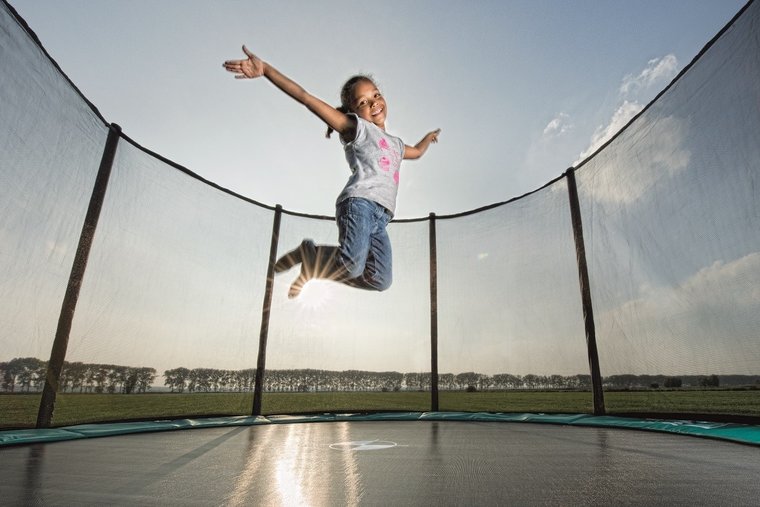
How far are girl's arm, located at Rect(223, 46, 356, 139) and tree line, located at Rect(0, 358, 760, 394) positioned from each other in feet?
6.01

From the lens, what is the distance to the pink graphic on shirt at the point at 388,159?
188cm

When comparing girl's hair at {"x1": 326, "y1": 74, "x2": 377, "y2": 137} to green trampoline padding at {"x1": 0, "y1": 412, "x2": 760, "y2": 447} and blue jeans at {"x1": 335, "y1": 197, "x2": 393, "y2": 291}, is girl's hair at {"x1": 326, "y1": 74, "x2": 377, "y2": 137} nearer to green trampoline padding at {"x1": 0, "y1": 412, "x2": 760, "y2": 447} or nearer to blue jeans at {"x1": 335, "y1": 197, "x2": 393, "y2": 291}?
blue jeans at {"x1": 335, "y1": 197, "x2": 393, "y2": 291}

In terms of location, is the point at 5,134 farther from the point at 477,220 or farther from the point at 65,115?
the point at 477,220

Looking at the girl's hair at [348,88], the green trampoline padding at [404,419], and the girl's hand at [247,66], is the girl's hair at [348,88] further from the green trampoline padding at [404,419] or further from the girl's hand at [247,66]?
the green trampoline padding at [404,419]

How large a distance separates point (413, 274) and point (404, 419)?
1.44 m

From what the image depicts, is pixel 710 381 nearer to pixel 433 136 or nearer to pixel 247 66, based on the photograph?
pixel 433 136

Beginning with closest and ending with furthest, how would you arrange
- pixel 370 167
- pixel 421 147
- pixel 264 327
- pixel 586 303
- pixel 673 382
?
pixel 370 167
pixel 421 147
pixel 673 382
pixel 586 303
pixel 264 327

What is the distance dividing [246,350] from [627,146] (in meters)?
3.37

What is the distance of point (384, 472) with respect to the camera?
117cm

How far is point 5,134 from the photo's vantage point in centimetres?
186

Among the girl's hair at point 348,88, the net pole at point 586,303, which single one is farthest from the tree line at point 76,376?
the net pole at point 586,303

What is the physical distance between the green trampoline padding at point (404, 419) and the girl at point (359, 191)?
1295 mm

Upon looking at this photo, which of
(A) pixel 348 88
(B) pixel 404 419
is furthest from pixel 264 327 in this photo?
(A) pixel 348 88

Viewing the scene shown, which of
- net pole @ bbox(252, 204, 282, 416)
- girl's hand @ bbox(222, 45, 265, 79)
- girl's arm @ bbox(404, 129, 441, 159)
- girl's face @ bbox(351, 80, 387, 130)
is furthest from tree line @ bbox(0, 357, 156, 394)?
girl's arm @ bbox(404, 129, 441, 159)
